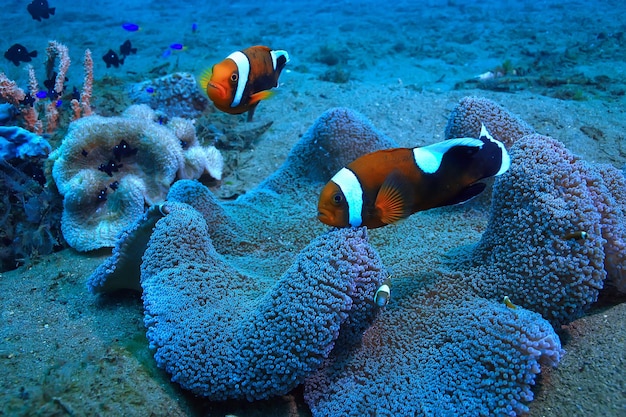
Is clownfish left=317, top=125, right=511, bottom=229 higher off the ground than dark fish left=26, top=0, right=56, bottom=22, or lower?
lower

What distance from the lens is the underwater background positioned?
193 centimetres

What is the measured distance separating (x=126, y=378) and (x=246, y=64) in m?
1.75

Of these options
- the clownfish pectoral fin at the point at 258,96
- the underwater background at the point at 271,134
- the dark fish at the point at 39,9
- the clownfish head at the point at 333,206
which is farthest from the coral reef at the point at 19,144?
the dark fish at the point at 39,9

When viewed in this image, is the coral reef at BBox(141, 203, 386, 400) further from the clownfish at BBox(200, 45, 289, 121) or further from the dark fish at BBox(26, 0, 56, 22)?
the dark fish at BBox(26, 0, 56, 22)

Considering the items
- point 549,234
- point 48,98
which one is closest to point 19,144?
point 48,98

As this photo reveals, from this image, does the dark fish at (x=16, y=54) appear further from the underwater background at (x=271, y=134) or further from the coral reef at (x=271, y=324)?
the coral reef at (x=271, y=324)

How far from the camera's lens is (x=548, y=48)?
10.4m

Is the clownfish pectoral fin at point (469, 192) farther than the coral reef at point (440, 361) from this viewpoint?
Yes

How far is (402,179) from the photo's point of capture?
1866 millimetres

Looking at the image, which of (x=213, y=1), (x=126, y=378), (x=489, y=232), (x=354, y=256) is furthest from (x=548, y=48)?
(x=213, y=1)

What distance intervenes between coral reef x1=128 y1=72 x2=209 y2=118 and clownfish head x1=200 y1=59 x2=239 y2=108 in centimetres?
349

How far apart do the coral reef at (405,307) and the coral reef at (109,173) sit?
1154mm

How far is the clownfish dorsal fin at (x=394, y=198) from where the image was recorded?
184 cm

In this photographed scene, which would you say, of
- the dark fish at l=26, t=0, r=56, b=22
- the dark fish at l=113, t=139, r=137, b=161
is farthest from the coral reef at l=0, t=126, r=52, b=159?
the dark fish at l=26, t=0, r=56, b=22
